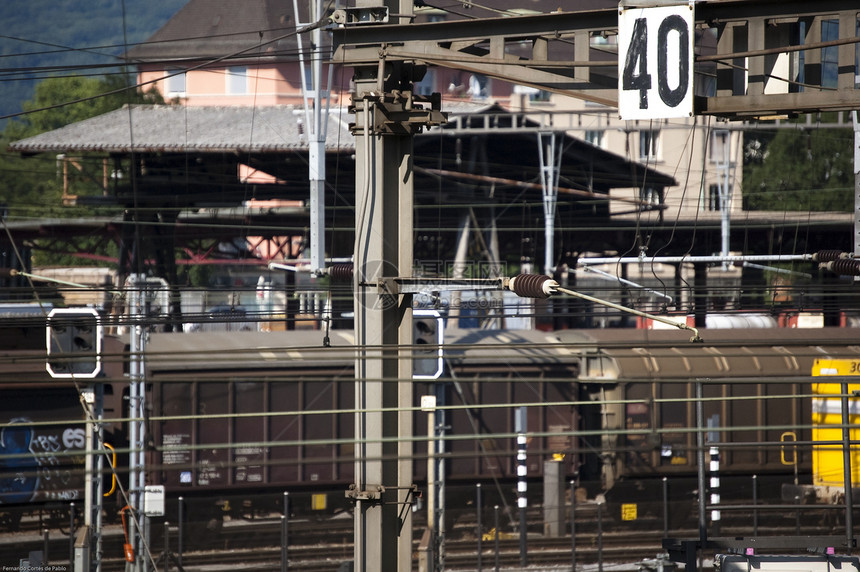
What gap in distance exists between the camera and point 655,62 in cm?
711

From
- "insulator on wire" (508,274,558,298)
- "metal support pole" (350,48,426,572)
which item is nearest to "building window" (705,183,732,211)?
"insulator on wire" (508,274,558,298)

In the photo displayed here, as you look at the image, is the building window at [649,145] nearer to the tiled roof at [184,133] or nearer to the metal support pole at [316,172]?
the metal support pole at [316,172]

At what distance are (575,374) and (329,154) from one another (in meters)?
12.8

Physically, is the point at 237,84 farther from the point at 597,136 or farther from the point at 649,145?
the point at 649,145

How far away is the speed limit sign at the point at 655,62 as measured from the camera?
7.04 metres

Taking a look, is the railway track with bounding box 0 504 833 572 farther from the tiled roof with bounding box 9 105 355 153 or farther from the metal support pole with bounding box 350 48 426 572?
the tiled roof with bounding box 9 105 355 153

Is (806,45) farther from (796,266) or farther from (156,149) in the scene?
(796,266)

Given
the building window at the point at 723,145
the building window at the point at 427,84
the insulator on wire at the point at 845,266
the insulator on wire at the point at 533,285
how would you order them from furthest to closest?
the building window at the point at 427,84 → the building window at the point at 723,145 → the insulator on wire at the point at 845,266 → the insulator on wire at the point at 533,285

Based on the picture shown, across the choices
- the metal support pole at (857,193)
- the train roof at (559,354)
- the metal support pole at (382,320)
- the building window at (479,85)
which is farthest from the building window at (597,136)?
the metal support pole at (382,320)

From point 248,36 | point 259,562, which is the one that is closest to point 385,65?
point 259,562

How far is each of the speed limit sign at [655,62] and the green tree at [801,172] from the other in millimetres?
29022

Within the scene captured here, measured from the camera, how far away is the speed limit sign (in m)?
7.04

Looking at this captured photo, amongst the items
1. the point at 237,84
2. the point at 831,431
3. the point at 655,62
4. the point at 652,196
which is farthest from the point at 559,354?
the point at 237,84

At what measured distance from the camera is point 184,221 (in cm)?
3170
